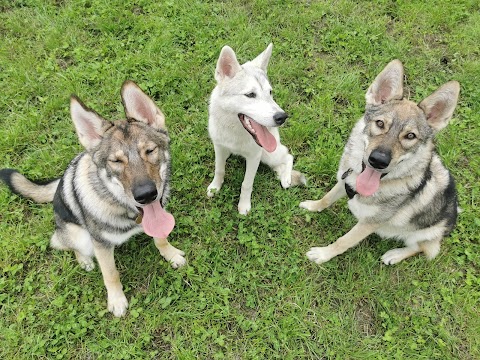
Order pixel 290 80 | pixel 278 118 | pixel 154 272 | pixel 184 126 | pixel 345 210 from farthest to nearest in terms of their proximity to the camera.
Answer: pixel 290 80 → pixel 184 126 → pixel 345 210 → pixel 154 272 → pixel 278 118

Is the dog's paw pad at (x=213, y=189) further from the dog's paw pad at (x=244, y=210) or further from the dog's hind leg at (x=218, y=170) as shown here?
the dog's paw pad at (x=244, y=210)

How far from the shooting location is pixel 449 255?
172 inches

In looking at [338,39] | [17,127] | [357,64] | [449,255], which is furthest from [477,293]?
[17,127]

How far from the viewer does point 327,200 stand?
14.5 feet

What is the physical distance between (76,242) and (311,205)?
9.48 ft

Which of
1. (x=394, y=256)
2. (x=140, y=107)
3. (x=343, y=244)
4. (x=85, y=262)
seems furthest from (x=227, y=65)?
(x=394, y=256)

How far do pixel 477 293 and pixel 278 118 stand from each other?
3.29 meters

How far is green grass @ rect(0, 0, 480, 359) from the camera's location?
12.5 feet

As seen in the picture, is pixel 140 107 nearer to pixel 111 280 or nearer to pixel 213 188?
pixel 213 188

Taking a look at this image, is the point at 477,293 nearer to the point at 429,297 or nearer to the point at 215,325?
the point at 429,297

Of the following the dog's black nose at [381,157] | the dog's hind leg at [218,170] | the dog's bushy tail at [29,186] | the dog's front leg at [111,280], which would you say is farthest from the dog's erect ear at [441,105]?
the dog's bushy tail at [29,186]

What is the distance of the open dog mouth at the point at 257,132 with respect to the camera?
3662mm

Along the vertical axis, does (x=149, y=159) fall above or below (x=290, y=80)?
above

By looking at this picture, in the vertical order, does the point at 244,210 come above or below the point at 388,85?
below
